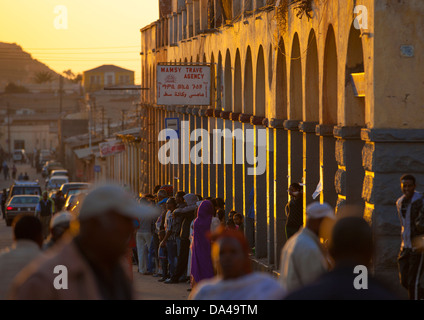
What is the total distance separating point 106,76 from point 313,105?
6435 inches

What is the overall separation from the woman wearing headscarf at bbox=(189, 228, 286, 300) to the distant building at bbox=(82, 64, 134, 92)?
171 m

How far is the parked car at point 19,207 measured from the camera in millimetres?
43562

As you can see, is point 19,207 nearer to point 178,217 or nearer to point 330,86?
point 178,217

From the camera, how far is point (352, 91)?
14.7 m

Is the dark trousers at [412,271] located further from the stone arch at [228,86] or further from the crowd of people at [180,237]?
the stone arch at [228,86]

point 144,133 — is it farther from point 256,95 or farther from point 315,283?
point 315,283

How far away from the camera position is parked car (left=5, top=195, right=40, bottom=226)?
1715 inches

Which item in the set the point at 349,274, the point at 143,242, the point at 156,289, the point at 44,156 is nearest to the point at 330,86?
the point at 156,289

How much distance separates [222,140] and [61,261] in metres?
22.6

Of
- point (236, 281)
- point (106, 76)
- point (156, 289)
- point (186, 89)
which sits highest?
point (106, 76)

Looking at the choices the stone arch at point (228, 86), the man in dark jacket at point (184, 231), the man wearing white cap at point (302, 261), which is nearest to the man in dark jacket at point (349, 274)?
the man wearing white cap at point (302, 261)

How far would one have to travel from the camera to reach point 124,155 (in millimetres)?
63469
